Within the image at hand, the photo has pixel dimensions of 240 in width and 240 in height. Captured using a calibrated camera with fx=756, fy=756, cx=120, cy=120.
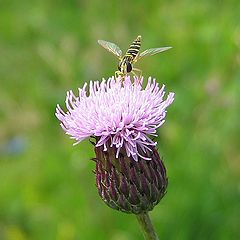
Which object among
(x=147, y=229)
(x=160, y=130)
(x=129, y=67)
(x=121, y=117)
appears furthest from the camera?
(x=160, y=130)

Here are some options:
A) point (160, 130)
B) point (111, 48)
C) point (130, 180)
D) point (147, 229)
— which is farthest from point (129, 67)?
point (160, 130)

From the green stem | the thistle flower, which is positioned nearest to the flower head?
the thistle flower

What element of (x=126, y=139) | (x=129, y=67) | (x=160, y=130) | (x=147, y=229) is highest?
(x=160, y=130)

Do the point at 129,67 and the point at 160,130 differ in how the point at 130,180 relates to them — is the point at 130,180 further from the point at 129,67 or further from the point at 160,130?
the point at 160,130

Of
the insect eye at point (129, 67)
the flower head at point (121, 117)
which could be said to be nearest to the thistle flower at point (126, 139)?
the flower head at point (121, 117)

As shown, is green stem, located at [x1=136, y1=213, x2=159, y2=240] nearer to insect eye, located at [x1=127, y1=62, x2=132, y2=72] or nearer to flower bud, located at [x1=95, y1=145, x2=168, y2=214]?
flower bud, located at [x1=95, y1=145, x2=168, y2=214]

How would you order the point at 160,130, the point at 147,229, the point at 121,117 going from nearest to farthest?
1. the point at 147,229
2. the point at 121,117
3. the point at 160,130
